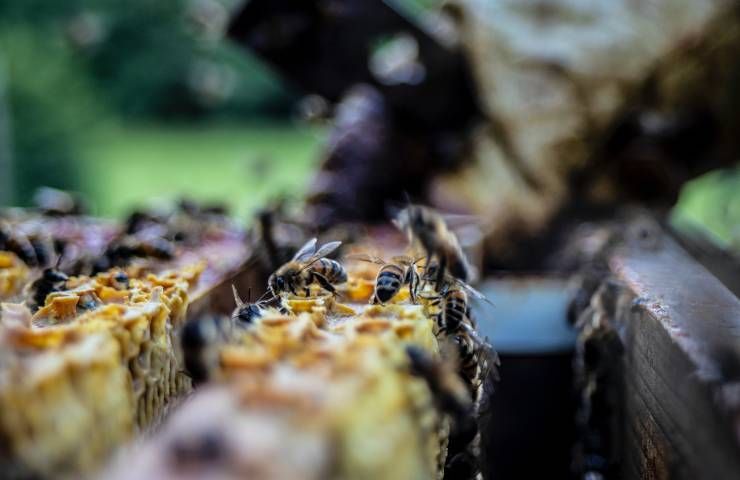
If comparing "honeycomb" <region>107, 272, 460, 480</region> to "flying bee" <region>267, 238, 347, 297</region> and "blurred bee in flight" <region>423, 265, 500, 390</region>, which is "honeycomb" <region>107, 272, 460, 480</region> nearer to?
"blurred bee in flight" <region>423, 265, 500, 390</region>

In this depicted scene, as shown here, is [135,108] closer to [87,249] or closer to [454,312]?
[87,249]

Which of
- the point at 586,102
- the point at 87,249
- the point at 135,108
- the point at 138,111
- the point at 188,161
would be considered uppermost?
the point at 586,102

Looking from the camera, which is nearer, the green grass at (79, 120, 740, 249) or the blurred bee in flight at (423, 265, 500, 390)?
the blurred bee in flight at (423, 265, 500, 390)

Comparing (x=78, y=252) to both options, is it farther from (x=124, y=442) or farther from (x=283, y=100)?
(x=283, y=100)

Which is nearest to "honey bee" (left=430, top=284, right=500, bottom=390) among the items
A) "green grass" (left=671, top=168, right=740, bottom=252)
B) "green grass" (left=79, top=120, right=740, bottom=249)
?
"green grass" (left=671, top=168, right=740, bottom=252)

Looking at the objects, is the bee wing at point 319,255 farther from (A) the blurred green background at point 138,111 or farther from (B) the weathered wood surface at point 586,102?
(A) the blurred green background at point 138,111

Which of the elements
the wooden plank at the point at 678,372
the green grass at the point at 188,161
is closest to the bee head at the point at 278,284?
the wooden plank at the point at 678,372

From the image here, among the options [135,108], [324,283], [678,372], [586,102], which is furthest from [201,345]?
[135,108]
